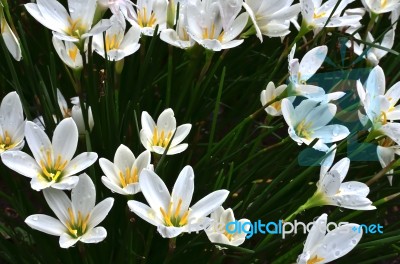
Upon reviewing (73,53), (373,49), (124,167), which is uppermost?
(73,53)

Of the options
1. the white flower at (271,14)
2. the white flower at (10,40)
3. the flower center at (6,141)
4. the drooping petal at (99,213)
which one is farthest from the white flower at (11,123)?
the white flower at (271,14)

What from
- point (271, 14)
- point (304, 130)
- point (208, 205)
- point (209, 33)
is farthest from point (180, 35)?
point (208, 205)

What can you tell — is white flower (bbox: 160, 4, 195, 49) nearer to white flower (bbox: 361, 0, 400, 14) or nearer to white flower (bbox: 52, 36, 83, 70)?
white flower (bbox: 52, 36, 83, 70)

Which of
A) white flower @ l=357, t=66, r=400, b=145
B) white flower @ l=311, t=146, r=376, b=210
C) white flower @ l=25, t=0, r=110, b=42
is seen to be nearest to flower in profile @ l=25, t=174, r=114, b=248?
white flower @ l=25, t=0, r=110, b=42

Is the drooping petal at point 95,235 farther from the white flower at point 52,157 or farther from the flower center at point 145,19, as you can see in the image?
the flower center at point 145,19

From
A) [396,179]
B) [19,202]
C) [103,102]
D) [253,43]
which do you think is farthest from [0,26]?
[396,179]

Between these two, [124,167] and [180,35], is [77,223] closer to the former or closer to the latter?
[124,167]
